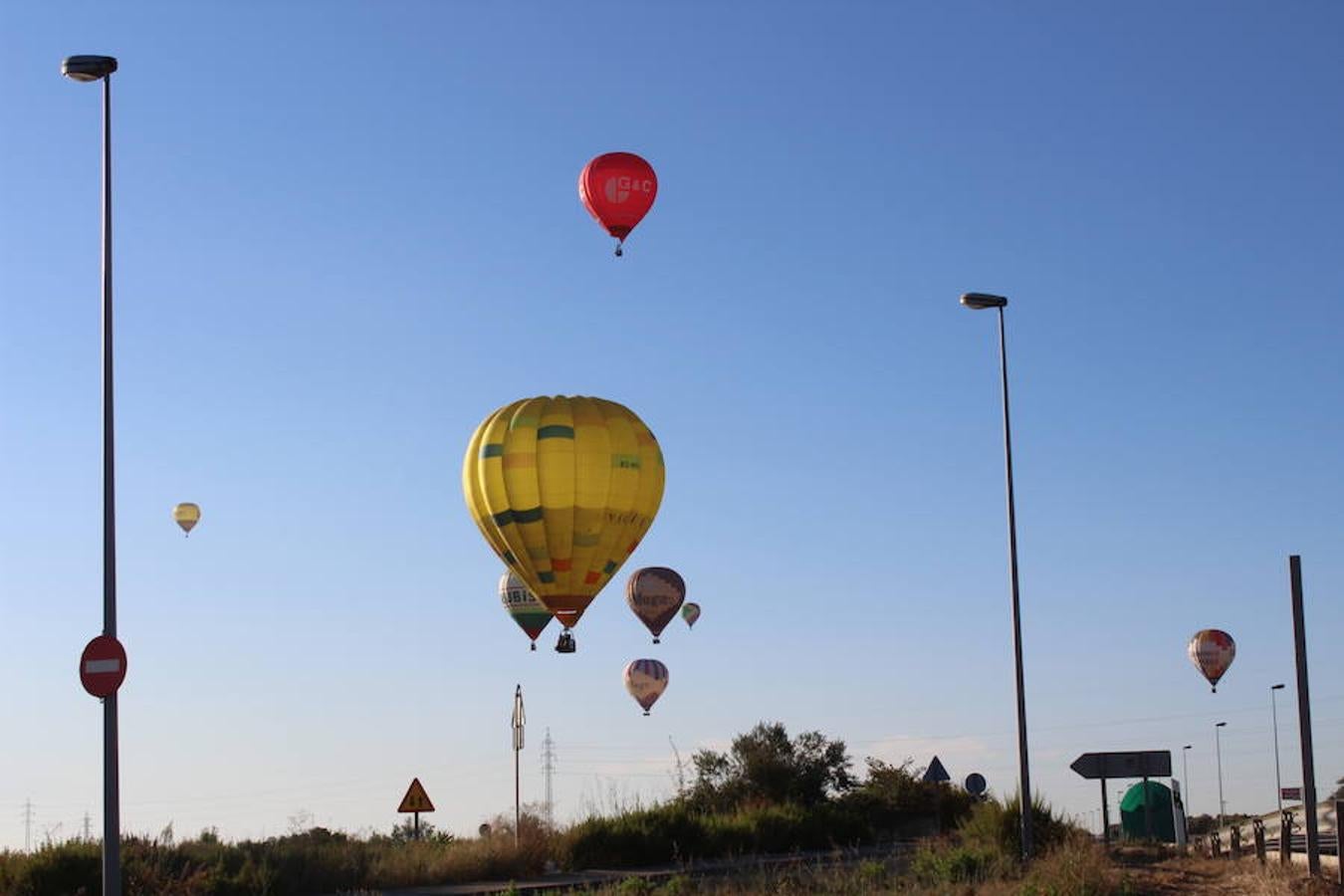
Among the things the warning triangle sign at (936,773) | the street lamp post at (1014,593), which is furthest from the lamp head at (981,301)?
the warning triangle sign at (936,773)

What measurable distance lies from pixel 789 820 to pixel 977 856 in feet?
60.0

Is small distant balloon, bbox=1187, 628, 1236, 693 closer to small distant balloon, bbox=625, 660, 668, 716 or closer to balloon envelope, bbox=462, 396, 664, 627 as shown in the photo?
small distant balloon, bbox=625, 660, 668, 716

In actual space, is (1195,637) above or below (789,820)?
above

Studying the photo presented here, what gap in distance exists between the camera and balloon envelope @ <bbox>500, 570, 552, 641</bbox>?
59.1m

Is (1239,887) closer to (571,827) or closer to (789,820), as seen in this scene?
(571,827)

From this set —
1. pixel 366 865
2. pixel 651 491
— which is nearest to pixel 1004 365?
pixel 651 491

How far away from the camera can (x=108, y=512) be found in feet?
86.6

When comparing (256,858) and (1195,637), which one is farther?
(1195,637)

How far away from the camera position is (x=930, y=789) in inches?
2699

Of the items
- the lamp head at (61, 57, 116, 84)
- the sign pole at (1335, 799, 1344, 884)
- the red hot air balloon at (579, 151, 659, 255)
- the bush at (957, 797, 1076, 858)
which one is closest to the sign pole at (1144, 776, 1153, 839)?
the bush at (957, 797, 1076, 858)

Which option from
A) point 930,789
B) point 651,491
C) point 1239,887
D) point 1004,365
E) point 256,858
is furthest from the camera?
point 930,789

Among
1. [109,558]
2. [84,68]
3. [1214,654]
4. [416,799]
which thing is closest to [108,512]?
[109,558]

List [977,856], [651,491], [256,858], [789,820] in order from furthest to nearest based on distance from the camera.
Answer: [789,820] < [651,491] < [256,858] < [977,856]

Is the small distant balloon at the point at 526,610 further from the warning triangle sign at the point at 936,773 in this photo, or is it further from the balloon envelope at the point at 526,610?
the warning triangle sign at the point at 936,773
